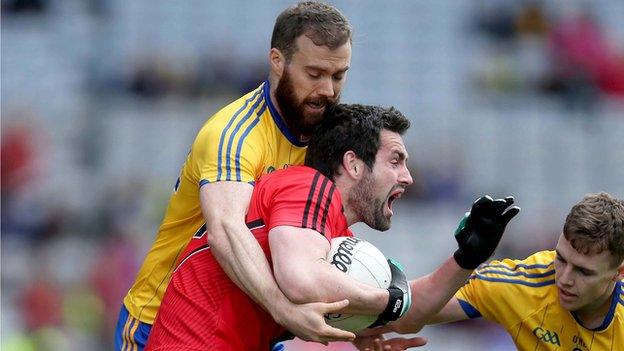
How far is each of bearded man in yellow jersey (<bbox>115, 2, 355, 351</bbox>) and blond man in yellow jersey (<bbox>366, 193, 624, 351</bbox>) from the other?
3.70 ft

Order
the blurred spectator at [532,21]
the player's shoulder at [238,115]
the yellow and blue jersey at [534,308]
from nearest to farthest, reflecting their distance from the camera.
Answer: the player's shoulder at [238,115], the yellow and blue jersey at [534,308], the blurred spectator at [532,21]

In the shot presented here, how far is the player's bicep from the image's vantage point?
4441 mm

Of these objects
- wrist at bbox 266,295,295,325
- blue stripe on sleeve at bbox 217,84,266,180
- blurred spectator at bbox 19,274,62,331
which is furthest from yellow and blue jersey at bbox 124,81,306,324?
blurred spectator at bbox 19,274,62,331

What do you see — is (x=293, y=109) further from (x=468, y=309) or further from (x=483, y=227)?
(x=468, y=309)

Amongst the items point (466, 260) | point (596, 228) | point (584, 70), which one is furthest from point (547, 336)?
point (584, 70)

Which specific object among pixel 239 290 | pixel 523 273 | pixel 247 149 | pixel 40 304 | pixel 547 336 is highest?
pixel 247 149

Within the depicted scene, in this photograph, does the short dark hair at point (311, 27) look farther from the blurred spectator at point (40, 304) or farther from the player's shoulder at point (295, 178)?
the blurred spectator at point (40, 304)

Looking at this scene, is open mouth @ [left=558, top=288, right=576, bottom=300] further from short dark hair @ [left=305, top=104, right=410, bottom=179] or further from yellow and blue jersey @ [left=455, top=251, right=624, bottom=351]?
short dark hair @ [left=305, top=104, right=410, bottom=179]

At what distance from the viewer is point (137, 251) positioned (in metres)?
11.2

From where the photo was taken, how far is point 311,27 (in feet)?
17.7

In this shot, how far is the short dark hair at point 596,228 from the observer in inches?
219

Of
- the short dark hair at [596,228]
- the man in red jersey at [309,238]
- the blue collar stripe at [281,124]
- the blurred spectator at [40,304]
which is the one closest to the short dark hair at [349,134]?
the man in red jersey at [309,238]

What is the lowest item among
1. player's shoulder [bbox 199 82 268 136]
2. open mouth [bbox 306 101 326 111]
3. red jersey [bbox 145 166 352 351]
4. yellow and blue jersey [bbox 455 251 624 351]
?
yellow and blue jersey [bbox 455 251 624 351]

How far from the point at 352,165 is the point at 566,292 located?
1.40m
